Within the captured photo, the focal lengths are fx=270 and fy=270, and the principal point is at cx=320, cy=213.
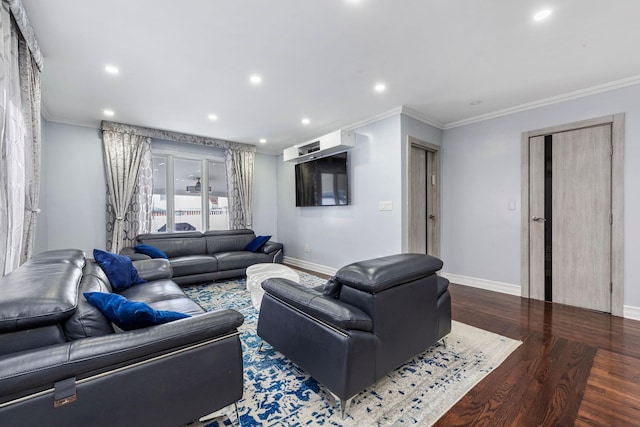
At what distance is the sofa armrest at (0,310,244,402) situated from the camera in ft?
3.01

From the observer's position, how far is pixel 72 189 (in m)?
4.11

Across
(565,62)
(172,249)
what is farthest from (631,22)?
(172,249)

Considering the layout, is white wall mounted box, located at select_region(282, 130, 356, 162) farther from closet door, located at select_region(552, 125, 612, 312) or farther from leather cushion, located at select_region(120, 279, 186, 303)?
leather cushion, located at select_region(120, 279, 186, 303)

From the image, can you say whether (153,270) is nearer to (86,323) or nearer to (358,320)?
(86,323)

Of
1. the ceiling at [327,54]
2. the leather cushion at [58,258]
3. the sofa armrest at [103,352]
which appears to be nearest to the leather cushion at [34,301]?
the sofa armrest at [103,352]

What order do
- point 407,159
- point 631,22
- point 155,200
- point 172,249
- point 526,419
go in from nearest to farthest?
point 526,419
point 631,22
point 407,159
point 172,249
point 155,200

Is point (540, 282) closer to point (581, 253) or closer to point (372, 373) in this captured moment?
point (581, 253)

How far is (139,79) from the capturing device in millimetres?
2814

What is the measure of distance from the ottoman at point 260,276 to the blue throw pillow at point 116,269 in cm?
124

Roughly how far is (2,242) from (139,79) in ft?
6.45

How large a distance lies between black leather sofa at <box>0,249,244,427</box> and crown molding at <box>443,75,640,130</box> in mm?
4172

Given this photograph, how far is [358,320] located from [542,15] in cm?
243

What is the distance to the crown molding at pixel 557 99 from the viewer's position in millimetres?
2824

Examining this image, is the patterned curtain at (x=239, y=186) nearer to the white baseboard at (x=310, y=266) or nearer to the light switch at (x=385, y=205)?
the white baseboard at (x=310, y=266)
